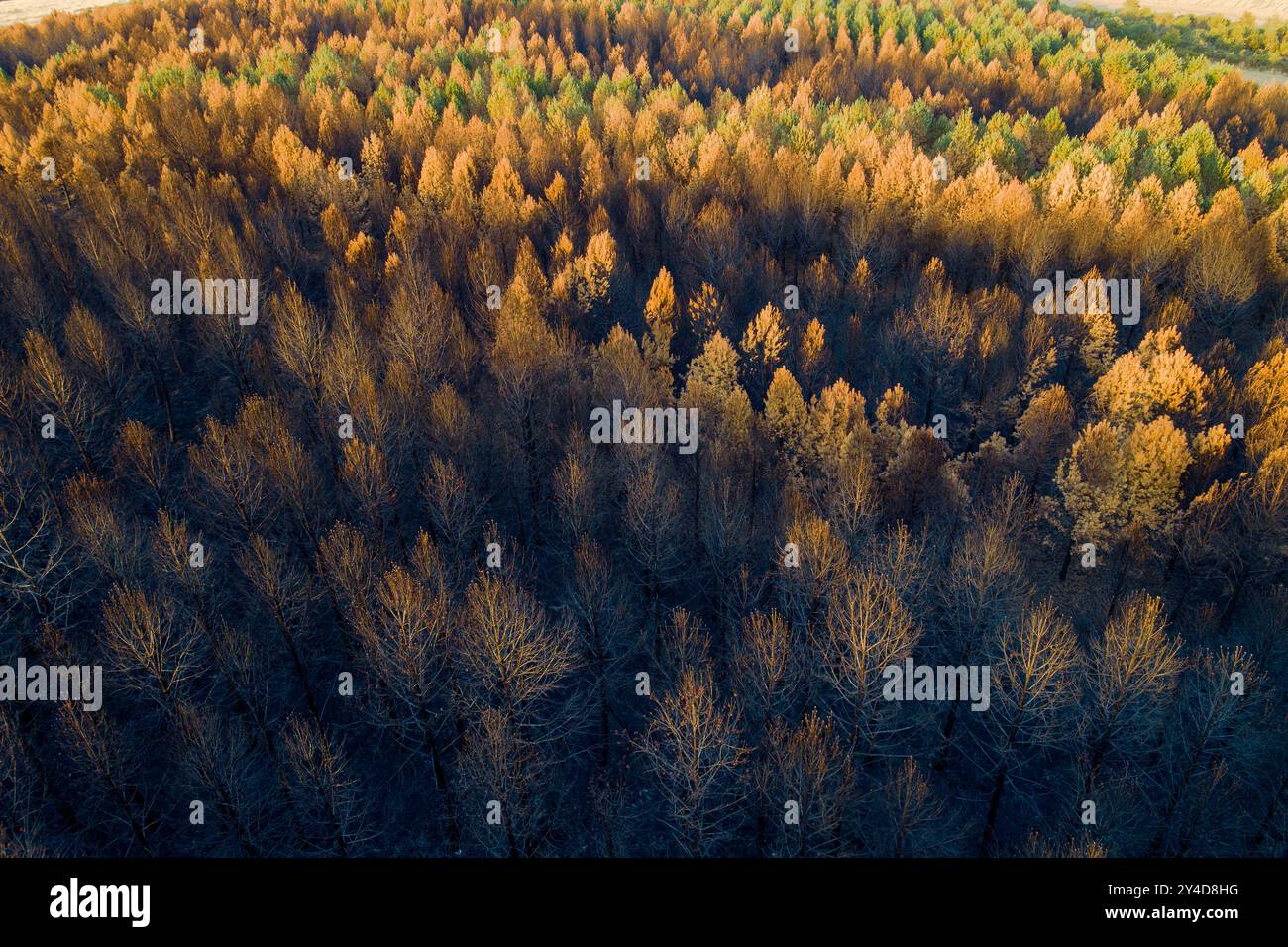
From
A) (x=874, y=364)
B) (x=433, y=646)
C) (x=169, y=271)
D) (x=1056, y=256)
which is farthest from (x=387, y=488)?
(x=1056, y=256)

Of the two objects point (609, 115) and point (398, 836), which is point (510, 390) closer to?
point (398, 836)

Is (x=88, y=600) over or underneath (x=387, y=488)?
underneath

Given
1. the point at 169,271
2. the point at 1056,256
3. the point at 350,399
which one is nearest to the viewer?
the point at 350,399

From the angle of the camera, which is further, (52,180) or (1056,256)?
(52,180)


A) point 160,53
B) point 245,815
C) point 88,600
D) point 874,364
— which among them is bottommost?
point 245,815

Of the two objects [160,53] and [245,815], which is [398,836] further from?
[160,53]

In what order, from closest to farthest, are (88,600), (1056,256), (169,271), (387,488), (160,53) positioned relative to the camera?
(88,600), (387,488), (169,271), (1056,256), (160,53)
